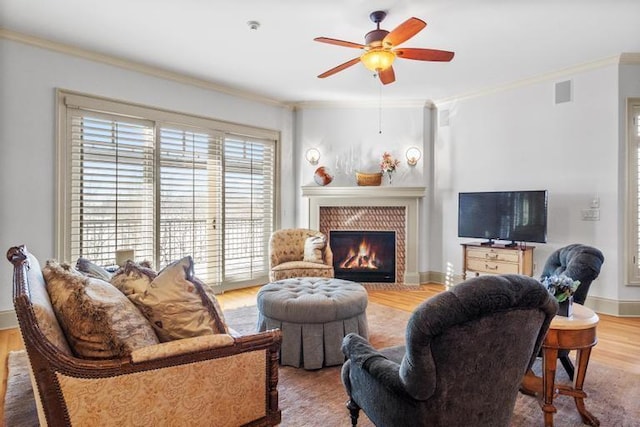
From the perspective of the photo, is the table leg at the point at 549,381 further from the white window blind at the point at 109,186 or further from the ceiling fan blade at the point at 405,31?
the white window blind at the point at 109,186

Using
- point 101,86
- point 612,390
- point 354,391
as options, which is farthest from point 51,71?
point 612,390

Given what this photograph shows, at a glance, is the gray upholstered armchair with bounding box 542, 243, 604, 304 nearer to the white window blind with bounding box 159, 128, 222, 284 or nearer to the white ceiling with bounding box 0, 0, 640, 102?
the white ceiling with bounding box 0, 0, 640, 102

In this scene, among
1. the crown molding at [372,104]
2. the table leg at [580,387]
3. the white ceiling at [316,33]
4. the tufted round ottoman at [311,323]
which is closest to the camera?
the table leg at [580,387]

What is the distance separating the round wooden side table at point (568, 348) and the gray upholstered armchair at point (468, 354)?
1.78ft

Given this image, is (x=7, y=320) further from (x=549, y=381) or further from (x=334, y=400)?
(x=549, y=381)

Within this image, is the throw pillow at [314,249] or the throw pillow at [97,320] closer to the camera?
the throw pillow at [97,320]

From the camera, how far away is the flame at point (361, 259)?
19.6ft

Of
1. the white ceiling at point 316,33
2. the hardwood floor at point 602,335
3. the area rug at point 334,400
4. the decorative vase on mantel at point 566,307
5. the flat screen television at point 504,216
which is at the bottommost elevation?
the area rug at point 334,400

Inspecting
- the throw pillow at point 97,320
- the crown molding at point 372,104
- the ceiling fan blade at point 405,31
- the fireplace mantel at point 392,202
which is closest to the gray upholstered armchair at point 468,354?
the throw pillow at point 97,320

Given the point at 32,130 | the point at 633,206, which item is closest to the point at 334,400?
the point at 32,130

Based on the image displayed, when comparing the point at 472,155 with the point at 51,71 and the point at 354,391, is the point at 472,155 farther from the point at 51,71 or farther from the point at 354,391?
the point at 51,71

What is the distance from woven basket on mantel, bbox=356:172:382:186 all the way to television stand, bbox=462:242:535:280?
5.11ft

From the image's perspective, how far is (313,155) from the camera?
596 cm

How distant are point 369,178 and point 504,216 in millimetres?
1914
